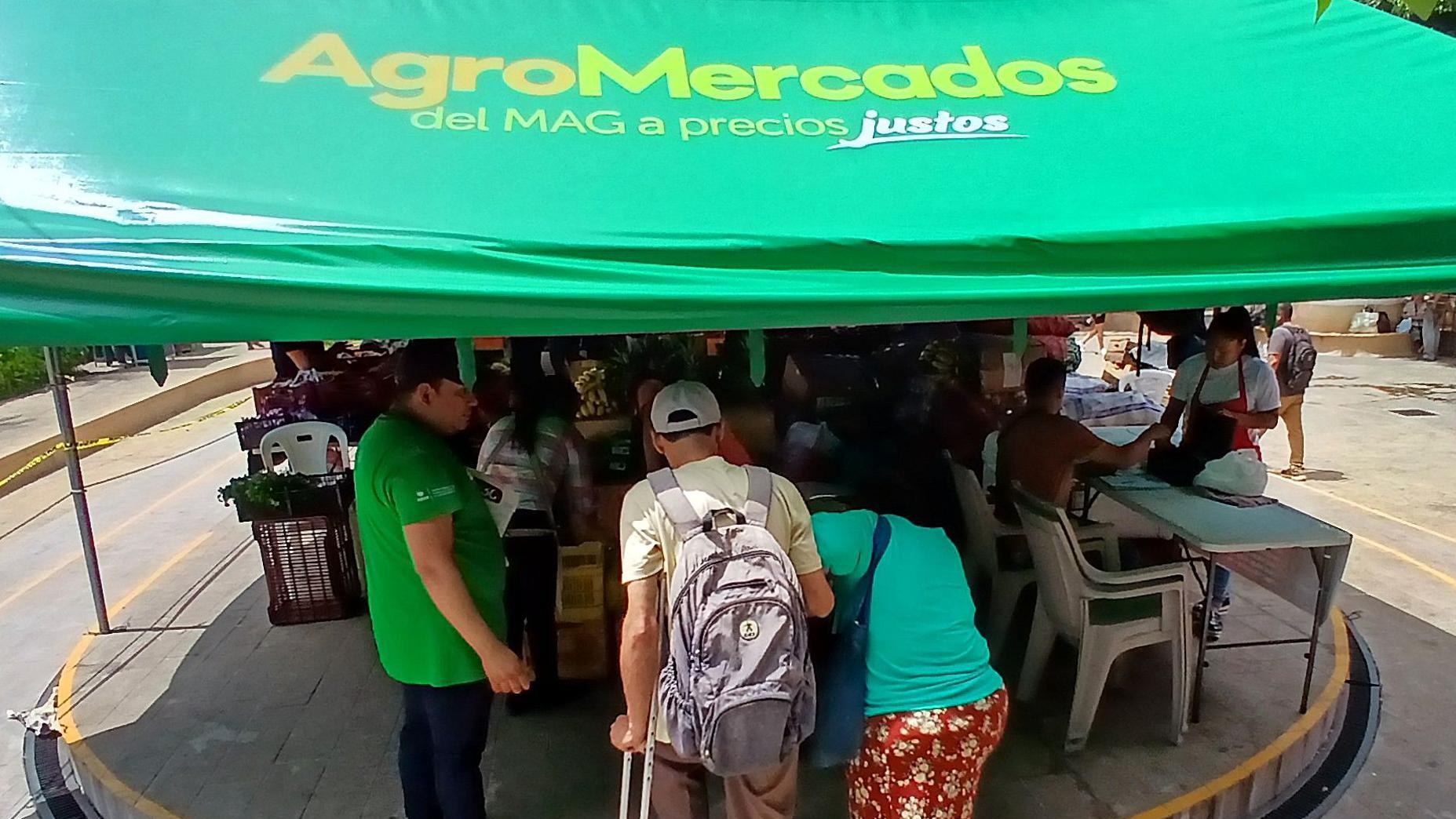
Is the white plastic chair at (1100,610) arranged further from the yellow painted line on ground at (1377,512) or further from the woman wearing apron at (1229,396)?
the yellow painted line on ground at (1377,512)

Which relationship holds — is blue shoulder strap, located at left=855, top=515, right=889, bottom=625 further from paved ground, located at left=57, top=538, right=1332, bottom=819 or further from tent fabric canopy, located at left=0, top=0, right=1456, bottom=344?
paved ground, located at left=57, top=538, right=1332, bottom=819

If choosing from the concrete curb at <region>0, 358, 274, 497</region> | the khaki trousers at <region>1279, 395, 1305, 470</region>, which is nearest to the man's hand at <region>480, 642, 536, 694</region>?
the khaki trousers at <region>1279, 395, 1305, 470</region>

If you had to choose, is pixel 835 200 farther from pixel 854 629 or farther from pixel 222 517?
pixel 222 517

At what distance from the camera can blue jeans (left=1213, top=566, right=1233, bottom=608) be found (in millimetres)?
4566

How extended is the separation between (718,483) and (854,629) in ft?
1.97

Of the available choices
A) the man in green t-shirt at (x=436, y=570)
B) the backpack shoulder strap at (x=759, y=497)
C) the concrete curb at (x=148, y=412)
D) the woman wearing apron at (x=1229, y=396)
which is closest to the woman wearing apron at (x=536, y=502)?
the man in green t-shirt at (x=436, y=570)

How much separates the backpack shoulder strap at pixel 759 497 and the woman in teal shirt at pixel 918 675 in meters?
0.25

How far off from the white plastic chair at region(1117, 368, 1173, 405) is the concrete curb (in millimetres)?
10478

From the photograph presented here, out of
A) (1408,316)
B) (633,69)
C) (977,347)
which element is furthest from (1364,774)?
(1408,316)

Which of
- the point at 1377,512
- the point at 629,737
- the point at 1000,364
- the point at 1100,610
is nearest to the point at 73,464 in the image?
the point at 629,737

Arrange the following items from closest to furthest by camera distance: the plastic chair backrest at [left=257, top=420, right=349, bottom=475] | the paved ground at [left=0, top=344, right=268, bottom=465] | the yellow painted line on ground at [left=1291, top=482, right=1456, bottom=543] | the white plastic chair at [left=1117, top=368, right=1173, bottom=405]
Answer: the plastic chair backrest at [left=257, top=420, right=349, bottom=475] < the yellow painted line on ground at [left=1291, top=482, right=1456, bottom=543] < the white plastic chair at [left=1117, top=368, right=1173, bottom=405] < the paved ground at [left=0, top=344, right=268, bottom=465]

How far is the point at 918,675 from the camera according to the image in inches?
101

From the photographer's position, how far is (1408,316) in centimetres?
1748

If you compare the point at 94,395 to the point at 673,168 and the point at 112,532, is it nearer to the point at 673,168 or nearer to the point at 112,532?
the point at 112,532
